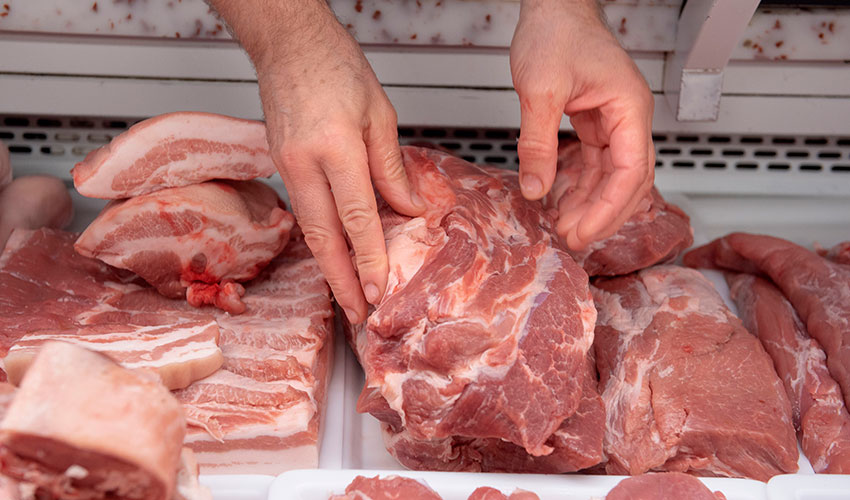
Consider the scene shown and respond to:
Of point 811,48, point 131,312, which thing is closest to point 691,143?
point 811,48

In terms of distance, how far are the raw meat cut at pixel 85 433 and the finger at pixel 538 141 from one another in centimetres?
126

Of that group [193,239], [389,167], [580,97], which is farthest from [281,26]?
[580,97]

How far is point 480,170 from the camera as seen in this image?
2.46 metres

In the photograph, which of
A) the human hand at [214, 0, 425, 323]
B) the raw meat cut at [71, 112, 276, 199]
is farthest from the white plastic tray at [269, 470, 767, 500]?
the raw meat cut at [71, 112, 276, 199]

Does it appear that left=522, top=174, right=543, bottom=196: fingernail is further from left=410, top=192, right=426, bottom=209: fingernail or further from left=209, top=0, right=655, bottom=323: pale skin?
left=410, top=192, right=426, bottom=209: fingernail

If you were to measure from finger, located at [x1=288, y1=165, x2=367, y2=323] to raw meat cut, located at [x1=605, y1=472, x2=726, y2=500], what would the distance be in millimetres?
859

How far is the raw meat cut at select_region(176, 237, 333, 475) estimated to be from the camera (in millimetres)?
1983

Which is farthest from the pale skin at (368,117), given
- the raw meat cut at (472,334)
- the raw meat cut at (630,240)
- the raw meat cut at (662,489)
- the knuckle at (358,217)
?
the raw meat cut at (662,489)

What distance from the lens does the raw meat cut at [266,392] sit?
Answer: 198 cm

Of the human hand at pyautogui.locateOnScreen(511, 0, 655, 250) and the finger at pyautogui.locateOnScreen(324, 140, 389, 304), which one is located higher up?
the human hand at pyautogui.locateOnScreen(511, 0, 655, 250)

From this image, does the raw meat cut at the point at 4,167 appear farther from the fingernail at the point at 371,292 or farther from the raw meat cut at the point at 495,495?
the raw meat cut at the point at 495,495

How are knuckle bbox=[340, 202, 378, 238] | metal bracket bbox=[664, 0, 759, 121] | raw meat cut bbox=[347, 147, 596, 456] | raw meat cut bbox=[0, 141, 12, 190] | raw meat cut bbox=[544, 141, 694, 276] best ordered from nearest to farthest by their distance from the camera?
1. raw meat cut bbox=[347, 147, 596, 456]
2. knuckle bbox=[340, 202, 378, 238]
3. metal bracket bbox=[664, 0, 759, 121]
4. raw meat cut bbox=[544, 141, 694, 276]
5. raw meat cut bbox=[0, 141, 12, 190]

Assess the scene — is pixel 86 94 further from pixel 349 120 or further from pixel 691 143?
pixel 691 143

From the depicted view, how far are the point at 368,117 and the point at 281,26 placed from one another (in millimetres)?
399
